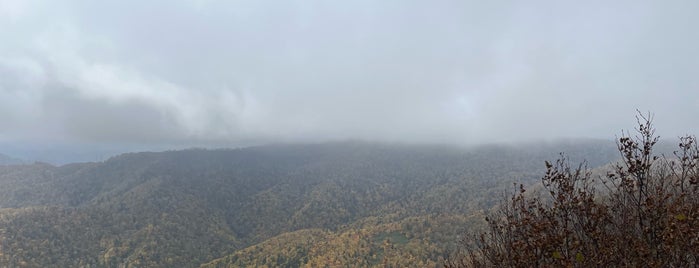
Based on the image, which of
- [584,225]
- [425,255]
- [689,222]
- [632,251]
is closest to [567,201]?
[584,225]

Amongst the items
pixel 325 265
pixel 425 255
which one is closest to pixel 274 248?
pixel 325 265

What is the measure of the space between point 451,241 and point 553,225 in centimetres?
16286

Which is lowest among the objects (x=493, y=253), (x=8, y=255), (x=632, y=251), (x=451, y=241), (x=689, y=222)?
(x=8, y=255)

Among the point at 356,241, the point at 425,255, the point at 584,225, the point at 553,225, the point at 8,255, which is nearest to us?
the point at 553,225

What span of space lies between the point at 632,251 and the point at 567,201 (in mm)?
1477

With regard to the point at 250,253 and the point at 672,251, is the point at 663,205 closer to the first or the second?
the point at 672,251

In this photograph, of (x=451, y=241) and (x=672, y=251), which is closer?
(x=672, y=251)

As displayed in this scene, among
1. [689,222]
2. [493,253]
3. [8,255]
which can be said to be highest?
[689,222]

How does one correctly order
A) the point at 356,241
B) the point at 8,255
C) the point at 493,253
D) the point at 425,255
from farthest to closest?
the point at 8,255, the point at 356,241, the point at 425,255, the point at 493,253

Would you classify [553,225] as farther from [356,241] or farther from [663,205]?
[356,241]

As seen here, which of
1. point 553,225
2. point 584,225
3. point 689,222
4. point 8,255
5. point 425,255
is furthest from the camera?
point 8,255

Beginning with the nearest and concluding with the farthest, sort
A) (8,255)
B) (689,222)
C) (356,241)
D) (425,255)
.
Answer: (689,222), (425,255), (356,241), (8,255)

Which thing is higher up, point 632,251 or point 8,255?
point 632,251

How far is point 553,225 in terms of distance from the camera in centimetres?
787
